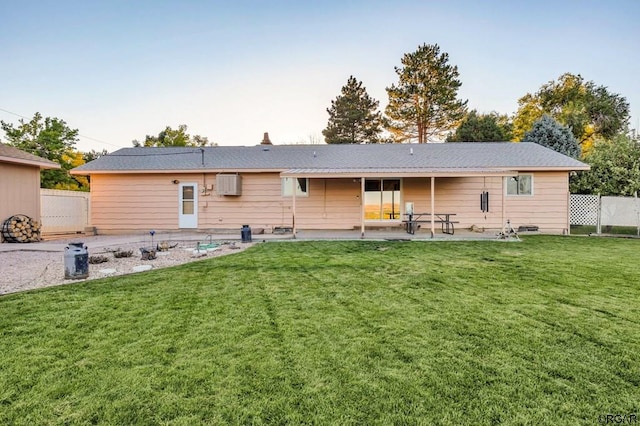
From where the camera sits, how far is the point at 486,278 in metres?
5.22

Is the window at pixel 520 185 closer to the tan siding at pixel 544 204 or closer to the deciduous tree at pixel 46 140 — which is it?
the tan siding at pixel 544 204

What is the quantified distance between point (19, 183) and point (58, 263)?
5755 millimetres

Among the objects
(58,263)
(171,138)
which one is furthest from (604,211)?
(171,138)

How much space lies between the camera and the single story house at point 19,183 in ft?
32.1

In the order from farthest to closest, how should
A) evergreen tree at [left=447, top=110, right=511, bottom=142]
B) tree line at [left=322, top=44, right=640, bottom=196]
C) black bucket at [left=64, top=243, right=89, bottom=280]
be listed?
tree line at [left=322, top=44, right=640, bottom=196], evergreen tree at [left=447, top=110, right=511, bottom=142], black bucket at [left=64, top=243, right=89, bottom=280]

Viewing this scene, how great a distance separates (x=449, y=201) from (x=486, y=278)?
7.52 meters

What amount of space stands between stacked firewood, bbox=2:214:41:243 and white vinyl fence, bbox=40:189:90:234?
1.58 meters

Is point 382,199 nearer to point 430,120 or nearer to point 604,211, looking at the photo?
point 604,211

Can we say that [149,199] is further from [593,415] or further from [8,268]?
[593,415]

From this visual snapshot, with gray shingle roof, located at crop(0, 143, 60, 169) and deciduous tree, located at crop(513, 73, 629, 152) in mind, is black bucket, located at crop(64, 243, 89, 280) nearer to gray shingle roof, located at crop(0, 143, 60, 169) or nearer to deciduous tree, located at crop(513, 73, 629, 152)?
gray shingle roof, located at crop(0, 143, 60, 169)

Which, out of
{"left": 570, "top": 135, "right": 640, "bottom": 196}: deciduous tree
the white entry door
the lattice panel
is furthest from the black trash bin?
{"left": 570, "top": 135, "right": 640, "bottom": 196}: deciduous tree

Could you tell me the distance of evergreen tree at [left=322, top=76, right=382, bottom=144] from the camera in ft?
96.3

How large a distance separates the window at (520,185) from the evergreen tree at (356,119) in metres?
18.3

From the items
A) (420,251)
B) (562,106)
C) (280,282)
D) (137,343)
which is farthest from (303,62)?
(562,106)
